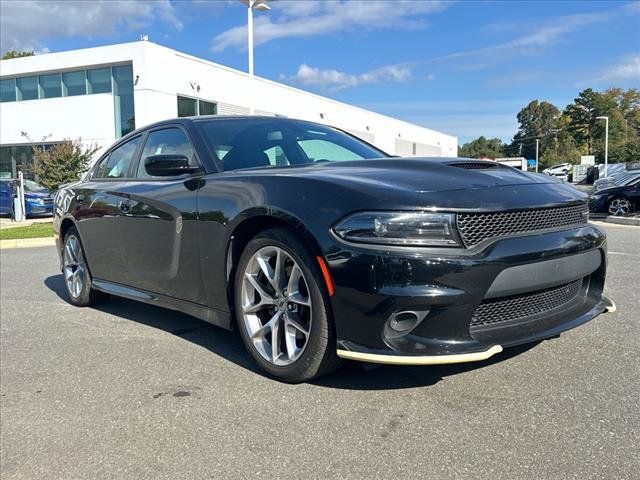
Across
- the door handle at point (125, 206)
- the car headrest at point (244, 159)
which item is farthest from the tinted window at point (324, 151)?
the door handle at point (125, 206)

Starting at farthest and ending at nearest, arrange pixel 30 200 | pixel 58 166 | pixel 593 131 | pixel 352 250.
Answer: pixel 593 131
pixel 58 166
pixel 30 200
pixel 352 250

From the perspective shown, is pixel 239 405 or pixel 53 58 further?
pixel 53 58

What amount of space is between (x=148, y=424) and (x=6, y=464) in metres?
0.62

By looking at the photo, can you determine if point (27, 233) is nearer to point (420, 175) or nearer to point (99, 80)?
point (420, 175)

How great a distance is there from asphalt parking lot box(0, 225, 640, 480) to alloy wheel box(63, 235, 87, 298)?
1.22 m

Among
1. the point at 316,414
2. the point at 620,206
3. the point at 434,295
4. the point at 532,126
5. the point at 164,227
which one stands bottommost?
the point at 316,414

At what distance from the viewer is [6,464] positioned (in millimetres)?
2539

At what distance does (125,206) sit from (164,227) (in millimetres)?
658

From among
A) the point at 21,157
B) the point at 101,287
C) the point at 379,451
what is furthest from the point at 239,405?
the point at 21,157

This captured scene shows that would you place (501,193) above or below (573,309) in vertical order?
above

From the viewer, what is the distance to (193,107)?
85.1 ft

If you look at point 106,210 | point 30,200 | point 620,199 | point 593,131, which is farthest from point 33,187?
point 593,131

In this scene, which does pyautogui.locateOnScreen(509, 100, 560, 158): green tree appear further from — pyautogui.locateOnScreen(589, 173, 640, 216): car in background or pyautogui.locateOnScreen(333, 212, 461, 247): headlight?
pyautogui.locateOnScreen(333, 212, 461, 247): headlight

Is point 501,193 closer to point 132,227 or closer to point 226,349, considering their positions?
point 226,349
